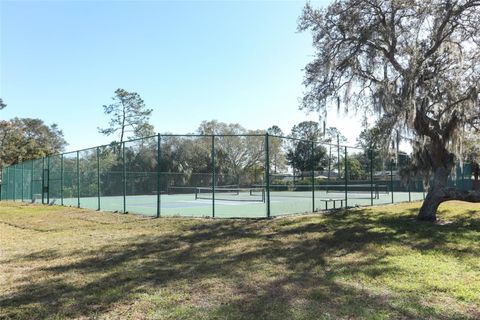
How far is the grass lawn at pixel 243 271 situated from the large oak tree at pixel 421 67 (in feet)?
8.77

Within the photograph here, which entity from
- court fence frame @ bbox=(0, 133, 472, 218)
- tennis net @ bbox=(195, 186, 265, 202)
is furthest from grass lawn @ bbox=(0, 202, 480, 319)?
tennis net @ bbox=(195, 186, 265, 202)

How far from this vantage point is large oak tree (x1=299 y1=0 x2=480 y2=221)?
449 inches

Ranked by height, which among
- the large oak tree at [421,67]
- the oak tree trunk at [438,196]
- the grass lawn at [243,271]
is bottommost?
the grass lawn at [243,271]

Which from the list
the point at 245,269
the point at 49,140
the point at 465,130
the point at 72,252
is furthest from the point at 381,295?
the point at 49,140

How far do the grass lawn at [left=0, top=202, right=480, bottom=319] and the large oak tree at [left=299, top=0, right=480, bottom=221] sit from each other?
267 centimetres

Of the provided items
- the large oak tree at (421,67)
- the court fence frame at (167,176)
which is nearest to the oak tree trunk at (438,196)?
the large oak tree at (421,67)

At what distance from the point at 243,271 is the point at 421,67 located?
8374 mm

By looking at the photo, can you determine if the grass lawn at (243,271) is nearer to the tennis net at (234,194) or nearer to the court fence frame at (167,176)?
the court fence frame at (167,176)

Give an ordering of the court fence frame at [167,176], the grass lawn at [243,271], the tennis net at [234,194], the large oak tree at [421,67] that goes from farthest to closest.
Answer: the tennis net at [234,194] → the court fence frame at [167,176] → the large oak tree at [421,67] → the grass lawn at [243,271]

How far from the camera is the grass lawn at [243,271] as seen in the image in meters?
4.49

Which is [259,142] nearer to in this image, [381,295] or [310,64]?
[310,64]

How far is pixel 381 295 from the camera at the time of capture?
194 inches

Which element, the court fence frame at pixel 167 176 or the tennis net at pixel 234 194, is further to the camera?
the tennis net at pixel 234 194

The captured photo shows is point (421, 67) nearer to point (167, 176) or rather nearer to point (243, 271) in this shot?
point (243, 271)
